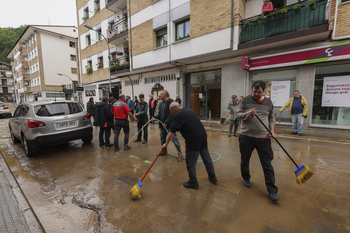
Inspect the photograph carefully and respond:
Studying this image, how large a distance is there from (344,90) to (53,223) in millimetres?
10714

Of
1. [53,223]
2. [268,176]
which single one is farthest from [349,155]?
[53,223]

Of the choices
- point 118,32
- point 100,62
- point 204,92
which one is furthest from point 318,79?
point 100,62

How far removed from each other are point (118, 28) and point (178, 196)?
1784cm

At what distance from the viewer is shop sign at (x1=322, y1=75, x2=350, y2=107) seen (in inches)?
287

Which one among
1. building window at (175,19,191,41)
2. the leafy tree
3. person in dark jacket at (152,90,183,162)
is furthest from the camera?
the leafy tree

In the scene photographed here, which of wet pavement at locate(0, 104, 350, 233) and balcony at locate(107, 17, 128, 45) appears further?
balcony at locate(107, 17, 128, 45)

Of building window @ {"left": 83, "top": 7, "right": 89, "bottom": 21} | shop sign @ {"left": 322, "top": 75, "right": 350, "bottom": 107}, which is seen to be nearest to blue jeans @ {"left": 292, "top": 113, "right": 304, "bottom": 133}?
shop sign @ {"left": 322, "top": 75, "right": 350, "bottom": 107}

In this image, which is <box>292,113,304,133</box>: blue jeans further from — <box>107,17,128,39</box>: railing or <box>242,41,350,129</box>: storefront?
<box>107,17,128,39</box>: railing

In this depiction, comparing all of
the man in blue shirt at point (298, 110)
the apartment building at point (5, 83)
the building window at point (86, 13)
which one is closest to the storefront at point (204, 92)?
the man in blue shirt at point (298, 110)

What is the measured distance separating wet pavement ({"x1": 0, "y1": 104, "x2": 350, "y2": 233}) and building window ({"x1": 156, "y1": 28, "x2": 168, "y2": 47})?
10349 millimetres

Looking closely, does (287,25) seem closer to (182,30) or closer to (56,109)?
(182,30)

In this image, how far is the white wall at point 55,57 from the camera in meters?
33.5

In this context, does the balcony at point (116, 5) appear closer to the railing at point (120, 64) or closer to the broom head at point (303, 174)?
the railing at point (120, 64)

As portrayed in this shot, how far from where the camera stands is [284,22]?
794 cm
